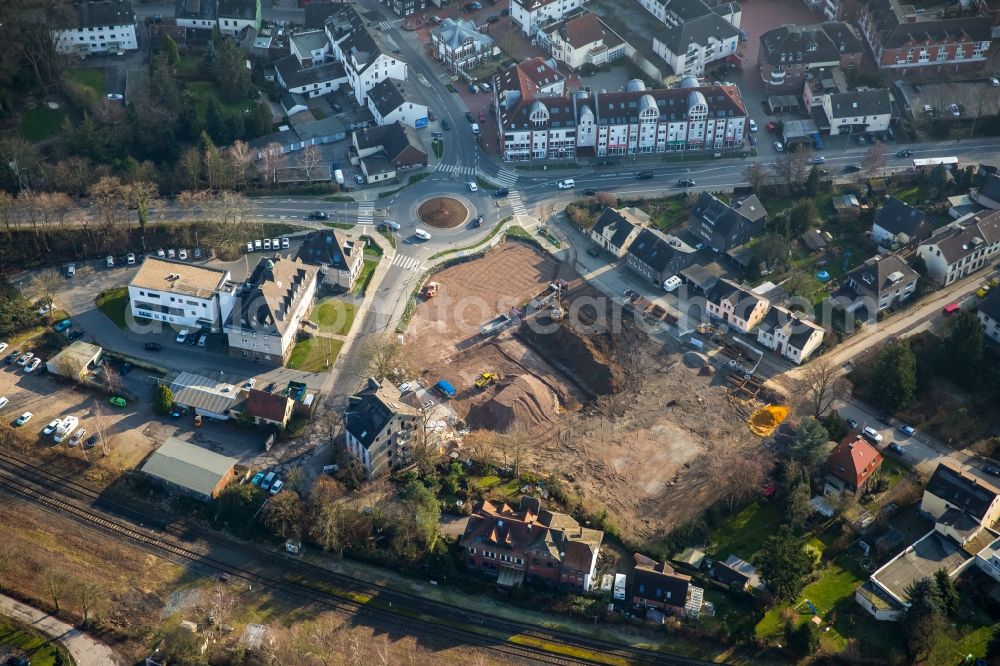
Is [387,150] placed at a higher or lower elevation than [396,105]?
lower

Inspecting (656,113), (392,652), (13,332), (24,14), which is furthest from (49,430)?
(656,113)

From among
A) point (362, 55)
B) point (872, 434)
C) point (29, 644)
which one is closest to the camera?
point (29, 644)

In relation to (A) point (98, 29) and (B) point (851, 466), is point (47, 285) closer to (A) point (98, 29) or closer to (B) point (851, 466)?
(A) point (98, 29)

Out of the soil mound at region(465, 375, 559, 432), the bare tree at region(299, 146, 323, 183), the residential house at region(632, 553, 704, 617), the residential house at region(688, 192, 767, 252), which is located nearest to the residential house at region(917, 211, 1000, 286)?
the residential house at region(688, 192, 767, 252)

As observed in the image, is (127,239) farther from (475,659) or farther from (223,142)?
(475,659)

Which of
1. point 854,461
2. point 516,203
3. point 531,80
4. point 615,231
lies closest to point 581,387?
point 615,231

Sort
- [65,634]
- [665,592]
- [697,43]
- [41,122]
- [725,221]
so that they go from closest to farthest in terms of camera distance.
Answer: [65,634], [665,592], [725,221], [41,122], [697,43]

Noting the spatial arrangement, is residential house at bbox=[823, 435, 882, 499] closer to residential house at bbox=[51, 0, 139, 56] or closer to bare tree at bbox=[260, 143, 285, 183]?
bare tree at bbox=[260, 143, 285, 183]
